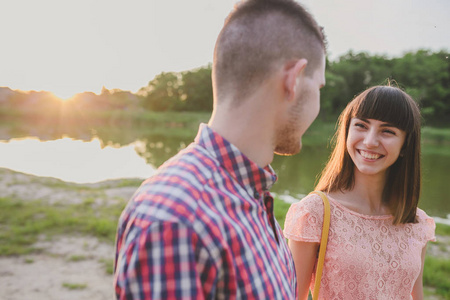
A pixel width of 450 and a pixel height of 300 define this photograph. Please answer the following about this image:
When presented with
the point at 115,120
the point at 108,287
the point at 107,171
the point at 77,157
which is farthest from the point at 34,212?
the point at 115,120

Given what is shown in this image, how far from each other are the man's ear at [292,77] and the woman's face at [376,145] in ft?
3.37

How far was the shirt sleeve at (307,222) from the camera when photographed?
1.86 meters

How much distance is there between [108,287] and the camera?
4.05 m

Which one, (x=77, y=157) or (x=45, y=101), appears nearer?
(x=77, y=157)

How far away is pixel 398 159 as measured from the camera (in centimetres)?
214

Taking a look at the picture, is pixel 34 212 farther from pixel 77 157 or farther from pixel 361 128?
pixel 77 157

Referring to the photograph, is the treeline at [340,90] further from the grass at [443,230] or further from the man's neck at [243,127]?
the man's neck at [243,127]

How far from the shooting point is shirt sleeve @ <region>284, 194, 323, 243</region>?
1857 millimetres

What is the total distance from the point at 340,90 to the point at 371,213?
53.7 metres

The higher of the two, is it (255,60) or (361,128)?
(255,60)

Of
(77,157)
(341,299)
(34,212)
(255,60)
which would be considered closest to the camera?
(255,60)

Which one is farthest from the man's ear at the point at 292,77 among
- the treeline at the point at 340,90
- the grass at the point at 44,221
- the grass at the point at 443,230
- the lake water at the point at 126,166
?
the treeline at the point at 340,90

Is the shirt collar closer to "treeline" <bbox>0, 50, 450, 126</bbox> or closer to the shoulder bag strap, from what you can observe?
the shoulder bag strap

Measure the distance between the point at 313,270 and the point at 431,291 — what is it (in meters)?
3.18
